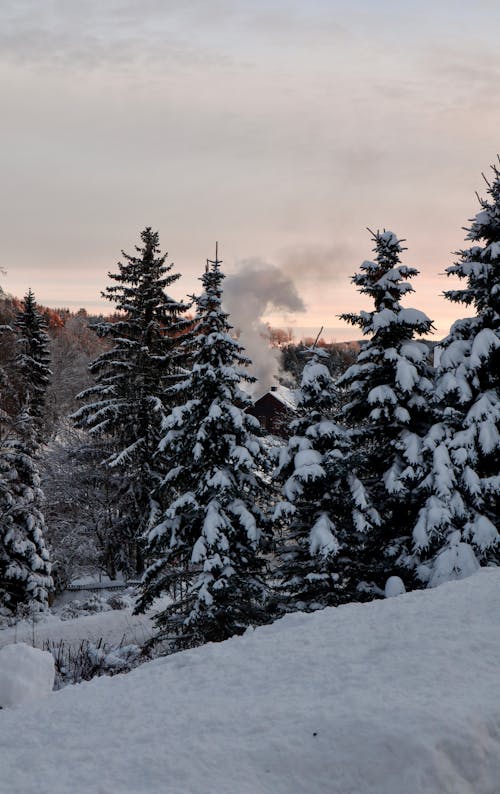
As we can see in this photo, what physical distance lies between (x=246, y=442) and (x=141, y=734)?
10780mm

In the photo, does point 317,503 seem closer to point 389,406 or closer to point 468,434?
point 389,406

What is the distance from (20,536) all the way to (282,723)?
66.9ft

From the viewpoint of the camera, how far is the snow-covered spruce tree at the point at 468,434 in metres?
12.8

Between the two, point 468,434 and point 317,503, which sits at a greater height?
point 468,434

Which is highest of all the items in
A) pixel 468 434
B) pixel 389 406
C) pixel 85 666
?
pixel 389 406

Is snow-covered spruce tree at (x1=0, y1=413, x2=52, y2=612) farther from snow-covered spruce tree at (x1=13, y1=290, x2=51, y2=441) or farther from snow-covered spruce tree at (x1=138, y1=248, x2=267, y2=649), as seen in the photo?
snow-covered spruce tree at (x1=138, y1=248, x2=267, y2=649)

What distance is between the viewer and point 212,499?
570 inches

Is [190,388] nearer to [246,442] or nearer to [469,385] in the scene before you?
[246,442]

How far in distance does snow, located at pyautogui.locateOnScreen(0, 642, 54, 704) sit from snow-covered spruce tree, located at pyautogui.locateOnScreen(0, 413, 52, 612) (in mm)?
16922

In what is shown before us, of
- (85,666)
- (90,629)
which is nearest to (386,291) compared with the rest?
(85,666)

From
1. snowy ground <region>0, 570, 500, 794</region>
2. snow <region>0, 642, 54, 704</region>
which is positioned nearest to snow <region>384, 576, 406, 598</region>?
snowy ground <region>0, 570, 500, 794</region>

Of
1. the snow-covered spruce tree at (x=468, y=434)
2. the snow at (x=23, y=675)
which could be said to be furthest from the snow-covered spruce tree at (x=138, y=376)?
the snow at (x=23, y=675)

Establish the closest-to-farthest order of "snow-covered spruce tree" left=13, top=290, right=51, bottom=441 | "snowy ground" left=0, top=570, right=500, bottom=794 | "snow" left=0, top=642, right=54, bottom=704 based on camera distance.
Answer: "snowy ground" left=0, top=570, right=500, bottom=794 < "snow" left=0, top=642, right=54, bottom=704 < "snow-covered spruce tree" left=13, top=290, right=51, bottom=441

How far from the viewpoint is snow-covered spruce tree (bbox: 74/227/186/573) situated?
2409 cm
